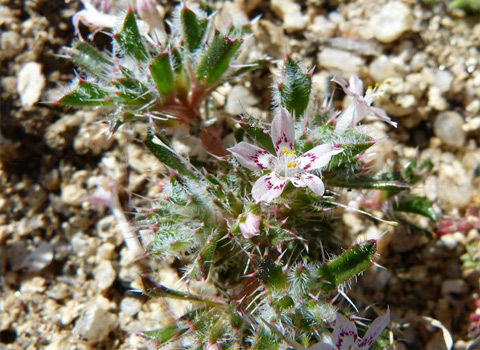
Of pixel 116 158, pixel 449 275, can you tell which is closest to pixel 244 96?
pixel 116 158

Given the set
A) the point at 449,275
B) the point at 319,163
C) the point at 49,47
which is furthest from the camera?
the point at 49,47

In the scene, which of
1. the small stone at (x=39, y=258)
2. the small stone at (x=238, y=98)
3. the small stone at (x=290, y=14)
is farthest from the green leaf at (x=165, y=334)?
the small stone at (x=290, y=14)

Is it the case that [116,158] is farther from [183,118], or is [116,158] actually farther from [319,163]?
[319,163]

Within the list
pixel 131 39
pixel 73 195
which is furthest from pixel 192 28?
pixel 73 195

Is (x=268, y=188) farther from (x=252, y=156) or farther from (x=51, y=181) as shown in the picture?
(x=51, y=181)

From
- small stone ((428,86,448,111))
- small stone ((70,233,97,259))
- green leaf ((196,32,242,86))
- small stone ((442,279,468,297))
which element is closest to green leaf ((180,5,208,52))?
green leaf ((196,32,242,86))

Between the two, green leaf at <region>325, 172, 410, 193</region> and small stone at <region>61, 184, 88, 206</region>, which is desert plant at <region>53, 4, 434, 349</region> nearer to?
green leaf at <region>325, 172, 410, 193</region>

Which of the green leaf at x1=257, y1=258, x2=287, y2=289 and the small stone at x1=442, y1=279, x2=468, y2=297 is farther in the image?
the small stone at x1=442, y1=279, x2=468, y2=297
